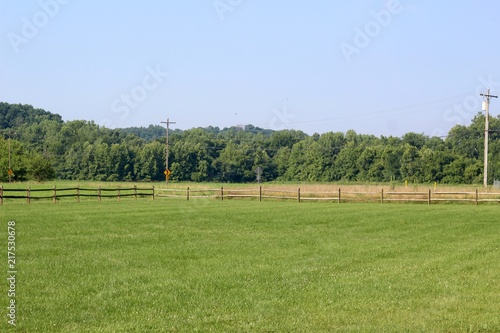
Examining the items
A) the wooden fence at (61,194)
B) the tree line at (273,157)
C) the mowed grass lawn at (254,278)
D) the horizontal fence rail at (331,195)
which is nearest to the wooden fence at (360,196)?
the horizontal fence rail at (331,195)

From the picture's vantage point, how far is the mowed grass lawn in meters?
8.98

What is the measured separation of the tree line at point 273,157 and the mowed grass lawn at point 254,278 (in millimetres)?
68595

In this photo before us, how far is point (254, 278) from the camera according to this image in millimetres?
12258

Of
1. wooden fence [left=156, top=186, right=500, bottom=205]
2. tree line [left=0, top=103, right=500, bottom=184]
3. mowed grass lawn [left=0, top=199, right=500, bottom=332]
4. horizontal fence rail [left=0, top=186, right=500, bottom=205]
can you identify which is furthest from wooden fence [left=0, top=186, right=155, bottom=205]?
tree line [left=0, top=103, right=500, bottom=184]

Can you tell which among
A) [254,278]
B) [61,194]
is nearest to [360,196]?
[61,194]

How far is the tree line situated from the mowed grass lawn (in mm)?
68595

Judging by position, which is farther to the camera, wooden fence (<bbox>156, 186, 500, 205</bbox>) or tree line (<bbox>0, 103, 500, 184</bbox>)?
tree line (<bbox>0, 103, 500, 184</bbox>)

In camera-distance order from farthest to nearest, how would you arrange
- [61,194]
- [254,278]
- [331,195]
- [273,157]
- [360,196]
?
[273,157], [61,194], [331,195], [360,196], [254,278]

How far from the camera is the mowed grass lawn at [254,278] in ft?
29.5

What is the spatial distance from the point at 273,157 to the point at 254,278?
105523mm

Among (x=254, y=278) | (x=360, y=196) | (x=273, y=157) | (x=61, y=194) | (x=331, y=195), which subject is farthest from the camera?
(x=273, y=157)

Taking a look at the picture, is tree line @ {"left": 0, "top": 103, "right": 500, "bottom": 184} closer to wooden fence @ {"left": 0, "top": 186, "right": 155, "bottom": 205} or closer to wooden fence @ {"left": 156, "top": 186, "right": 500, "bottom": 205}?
wooden fence @ {"left": 0, "top": 186, "right": 155, "bottom": 205}

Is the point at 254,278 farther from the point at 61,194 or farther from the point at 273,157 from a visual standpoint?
the point at 273,157

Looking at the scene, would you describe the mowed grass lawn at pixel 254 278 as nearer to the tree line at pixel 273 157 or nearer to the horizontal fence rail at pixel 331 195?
the horizontal fence rail at pixel 331 195
